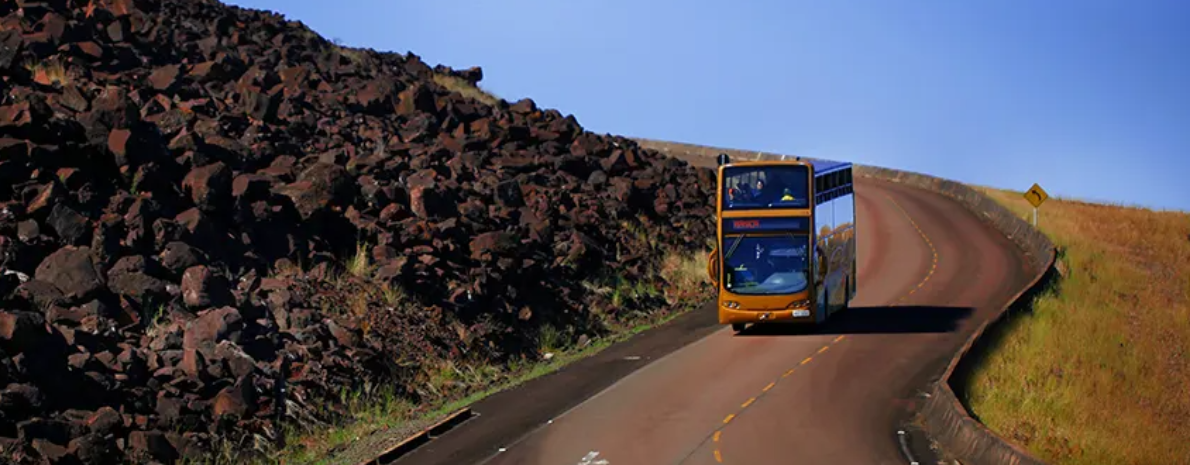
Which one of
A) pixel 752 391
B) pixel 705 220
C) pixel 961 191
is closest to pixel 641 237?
pixel 705 220

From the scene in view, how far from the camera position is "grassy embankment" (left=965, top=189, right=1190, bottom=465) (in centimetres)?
2411

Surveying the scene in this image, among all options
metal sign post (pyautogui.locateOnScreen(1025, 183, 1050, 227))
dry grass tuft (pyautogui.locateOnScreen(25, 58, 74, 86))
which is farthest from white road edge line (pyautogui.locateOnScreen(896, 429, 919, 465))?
metal sign post (pyautogui.locateOnScreen(1025, 183, 1050, 227))

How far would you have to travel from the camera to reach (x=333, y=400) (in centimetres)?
2539

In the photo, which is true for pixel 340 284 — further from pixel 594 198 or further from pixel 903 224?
pixel 903 224

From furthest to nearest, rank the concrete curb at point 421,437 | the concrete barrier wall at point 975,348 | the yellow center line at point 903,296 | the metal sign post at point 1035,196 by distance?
the metal sign post at point 1035,196 → the yellow center line at point 903,296 → the concrete curb at point 421,437 → the concrete barrier wall at point 975,348

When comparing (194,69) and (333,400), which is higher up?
(194,69)

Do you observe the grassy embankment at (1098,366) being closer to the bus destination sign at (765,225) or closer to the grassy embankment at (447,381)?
the bus destination sign at (765,225)

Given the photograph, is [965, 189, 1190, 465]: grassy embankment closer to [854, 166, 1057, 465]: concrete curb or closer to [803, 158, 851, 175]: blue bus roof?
[854, 166, 1057, 465]: concrete curb

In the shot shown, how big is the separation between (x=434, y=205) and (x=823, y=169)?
11.5 m

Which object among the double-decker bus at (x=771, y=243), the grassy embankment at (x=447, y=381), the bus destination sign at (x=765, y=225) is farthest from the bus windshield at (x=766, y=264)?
the grassy embankment at (x=447, y=381)

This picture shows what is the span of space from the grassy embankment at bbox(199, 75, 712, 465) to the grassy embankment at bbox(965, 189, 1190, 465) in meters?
10.6

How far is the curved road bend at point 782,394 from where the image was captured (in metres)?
21.2

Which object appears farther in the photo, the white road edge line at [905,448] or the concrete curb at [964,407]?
the white road edge line at [905,448]

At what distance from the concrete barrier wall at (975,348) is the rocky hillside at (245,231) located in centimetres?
1128
